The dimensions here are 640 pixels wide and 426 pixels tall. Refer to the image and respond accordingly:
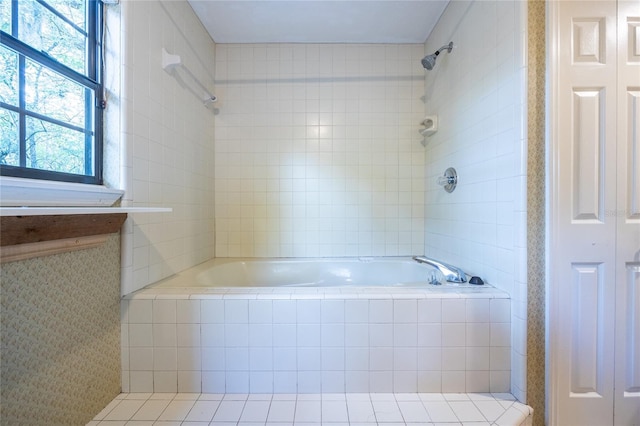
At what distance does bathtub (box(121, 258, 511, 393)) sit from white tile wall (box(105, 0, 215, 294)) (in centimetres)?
34

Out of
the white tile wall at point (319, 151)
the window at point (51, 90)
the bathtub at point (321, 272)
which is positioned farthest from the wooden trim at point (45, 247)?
the white tile wall at point (319, 151)

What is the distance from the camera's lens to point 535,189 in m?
1.19

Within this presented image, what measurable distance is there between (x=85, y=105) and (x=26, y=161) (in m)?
0.39

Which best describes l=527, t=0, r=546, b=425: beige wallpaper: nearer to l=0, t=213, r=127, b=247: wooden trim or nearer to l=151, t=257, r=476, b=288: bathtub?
l=151, t=257, r=476, b=288: bathtub

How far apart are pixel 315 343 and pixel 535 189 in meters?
1.21

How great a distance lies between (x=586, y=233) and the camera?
3.79ft

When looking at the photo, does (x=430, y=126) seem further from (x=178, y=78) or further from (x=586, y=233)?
(x=178, y=78)

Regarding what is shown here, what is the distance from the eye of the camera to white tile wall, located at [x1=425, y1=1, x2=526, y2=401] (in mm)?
1218

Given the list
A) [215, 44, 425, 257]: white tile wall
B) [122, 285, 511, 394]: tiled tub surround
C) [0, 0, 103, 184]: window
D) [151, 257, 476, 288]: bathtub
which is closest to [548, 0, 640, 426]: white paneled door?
[122, 285, 511, 394]: tiled tub surround

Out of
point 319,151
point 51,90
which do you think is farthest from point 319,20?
point 51,90

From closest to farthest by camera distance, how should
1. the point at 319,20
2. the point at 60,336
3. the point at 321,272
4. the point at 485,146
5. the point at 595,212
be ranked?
1. the point at 60,336
2. the point at 595,212
3. the point at 485,146
4. the point at 319,20
5. the point at 321,272

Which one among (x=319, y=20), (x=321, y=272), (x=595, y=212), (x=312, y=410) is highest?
(x=319, y=20)

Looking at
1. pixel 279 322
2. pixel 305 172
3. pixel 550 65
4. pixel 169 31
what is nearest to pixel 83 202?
pixel 279 322

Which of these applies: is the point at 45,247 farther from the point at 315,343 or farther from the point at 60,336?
the point at 315,343
